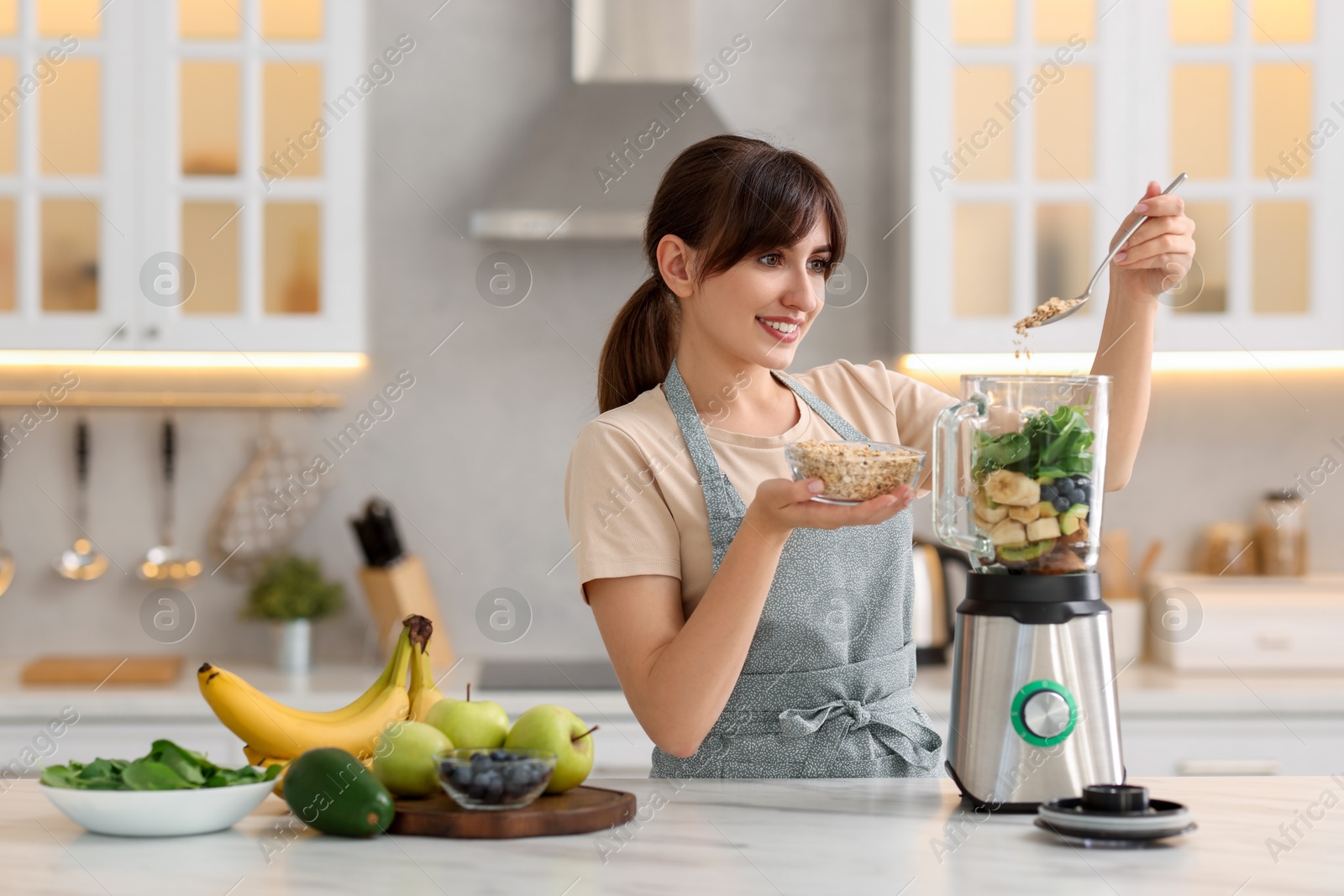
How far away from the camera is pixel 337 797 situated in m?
0.99

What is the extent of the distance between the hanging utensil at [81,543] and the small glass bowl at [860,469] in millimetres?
2208

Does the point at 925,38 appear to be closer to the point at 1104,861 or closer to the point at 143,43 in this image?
the point at 143,43

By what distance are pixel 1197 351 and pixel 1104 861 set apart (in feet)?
6.15

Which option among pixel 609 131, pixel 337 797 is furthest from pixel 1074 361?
pixel 337 797

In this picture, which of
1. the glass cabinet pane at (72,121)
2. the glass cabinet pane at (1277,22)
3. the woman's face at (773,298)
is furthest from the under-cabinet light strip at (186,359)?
the glass cabinet pane at (1277,22)

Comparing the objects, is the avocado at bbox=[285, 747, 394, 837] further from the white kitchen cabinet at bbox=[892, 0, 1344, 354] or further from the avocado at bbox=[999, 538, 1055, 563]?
the white kitchen cabinet at bbox=[892, 0, 1344, 354]

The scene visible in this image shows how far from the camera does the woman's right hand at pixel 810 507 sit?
1.07 m

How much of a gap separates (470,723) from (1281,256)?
2.17 m

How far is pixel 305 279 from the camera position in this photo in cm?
261

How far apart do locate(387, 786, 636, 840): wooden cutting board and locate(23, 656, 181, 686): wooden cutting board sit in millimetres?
1664

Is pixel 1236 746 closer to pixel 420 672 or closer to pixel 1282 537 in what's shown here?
pixel 1282 537

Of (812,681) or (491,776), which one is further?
(812,681)

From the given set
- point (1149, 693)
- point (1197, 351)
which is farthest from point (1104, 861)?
point (1197, 351)

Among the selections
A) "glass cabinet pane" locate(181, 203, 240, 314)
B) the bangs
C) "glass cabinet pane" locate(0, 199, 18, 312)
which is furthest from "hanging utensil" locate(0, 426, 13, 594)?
the bangs
